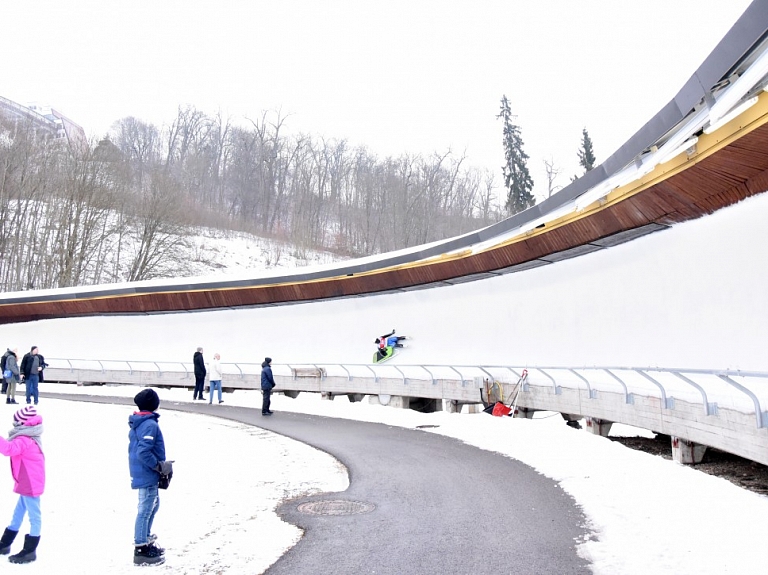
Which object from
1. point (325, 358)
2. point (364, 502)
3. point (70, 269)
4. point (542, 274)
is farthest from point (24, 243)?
point (364, 502)

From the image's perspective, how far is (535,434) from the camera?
10.7 m

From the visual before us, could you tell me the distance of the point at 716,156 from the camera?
7527 mm

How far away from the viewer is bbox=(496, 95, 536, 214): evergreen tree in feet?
176

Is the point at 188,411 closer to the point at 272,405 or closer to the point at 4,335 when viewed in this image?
the point at 272,405

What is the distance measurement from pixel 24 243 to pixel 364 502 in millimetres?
46446

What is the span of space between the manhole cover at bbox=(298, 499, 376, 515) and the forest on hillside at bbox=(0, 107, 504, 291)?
42.3m

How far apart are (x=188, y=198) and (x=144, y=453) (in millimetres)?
58649

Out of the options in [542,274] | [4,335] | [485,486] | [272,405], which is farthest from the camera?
[4,335]

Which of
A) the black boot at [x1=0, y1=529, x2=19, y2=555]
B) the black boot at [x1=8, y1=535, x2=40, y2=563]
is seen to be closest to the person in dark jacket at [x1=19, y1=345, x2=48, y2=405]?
the black boot at [x1=0, y1=529, x2=19, y2=555]

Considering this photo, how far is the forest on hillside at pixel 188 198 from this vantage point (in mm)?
44969

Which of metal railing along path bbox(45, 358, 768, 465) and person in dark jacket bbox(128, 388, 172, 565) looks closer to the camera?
person in dark jacket bbox(128, 388, 172, 565)

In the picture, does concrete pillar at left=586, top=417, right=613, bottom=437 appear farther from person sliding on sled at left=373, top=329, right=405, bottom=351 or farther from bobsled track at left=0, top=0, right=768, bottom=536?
person sliding on sled at left=373, top=329, right=405, bottom=351

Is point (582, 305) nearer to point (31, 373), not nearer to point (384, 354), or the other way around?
point (384, 354)

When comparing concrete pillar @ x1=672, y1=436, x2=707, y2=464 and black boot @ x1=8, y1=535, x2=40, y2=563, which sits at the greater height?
concrete pillar @ x1=672, y1=436, x2=707, y2=464
